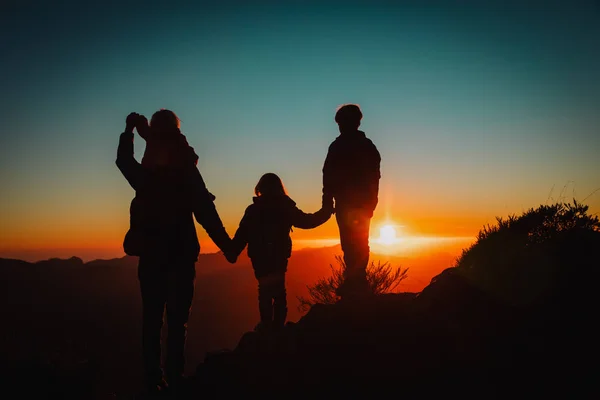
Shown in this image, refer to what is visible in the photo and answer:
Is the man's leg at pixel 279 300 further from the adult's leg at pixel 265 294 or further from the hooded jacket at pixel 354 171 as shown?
the hooded jacket at pixel 354 171

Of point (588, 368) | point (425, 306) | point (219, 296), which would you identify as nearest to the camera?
point (588, 368)

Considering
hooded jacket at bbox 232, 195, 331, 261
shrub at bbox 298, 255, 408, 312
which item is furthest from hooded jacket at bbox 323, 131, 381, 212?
shrub at bbox 298, 255, 408, 312

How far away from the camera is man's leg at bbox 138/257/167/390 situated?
3.88m

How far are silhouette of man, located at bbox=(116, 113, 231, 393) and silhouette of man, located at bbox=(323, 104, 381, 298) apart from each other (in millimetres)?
2783

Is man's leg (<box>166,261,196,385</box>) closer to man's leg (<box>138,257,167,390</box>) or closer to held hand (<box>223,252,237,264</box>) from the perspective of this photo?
man's leg (<box>138,257,167,390</box>)

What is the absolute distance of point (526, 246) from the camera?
267 inches

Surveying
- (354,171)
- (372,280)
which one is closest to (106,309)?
(372,280)

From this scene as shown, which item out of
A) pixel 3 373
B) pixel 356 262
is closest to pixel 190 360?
pixel 3 373

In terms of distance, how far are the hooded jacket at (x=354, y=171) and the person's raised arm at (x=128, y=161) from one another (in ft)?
10.6

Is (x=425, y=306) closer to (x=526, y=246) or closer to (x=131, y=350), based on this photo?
(x=526, y=246)

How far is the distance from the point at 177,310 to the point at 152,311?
23 centimetres

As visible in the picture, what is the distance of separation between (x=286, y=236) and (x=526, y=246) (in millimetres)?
4128

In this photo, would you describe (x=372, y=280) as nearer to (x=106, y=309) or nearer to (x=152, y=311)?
(x=152, y=311)

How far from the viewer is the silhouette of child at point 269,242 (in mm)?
5871
